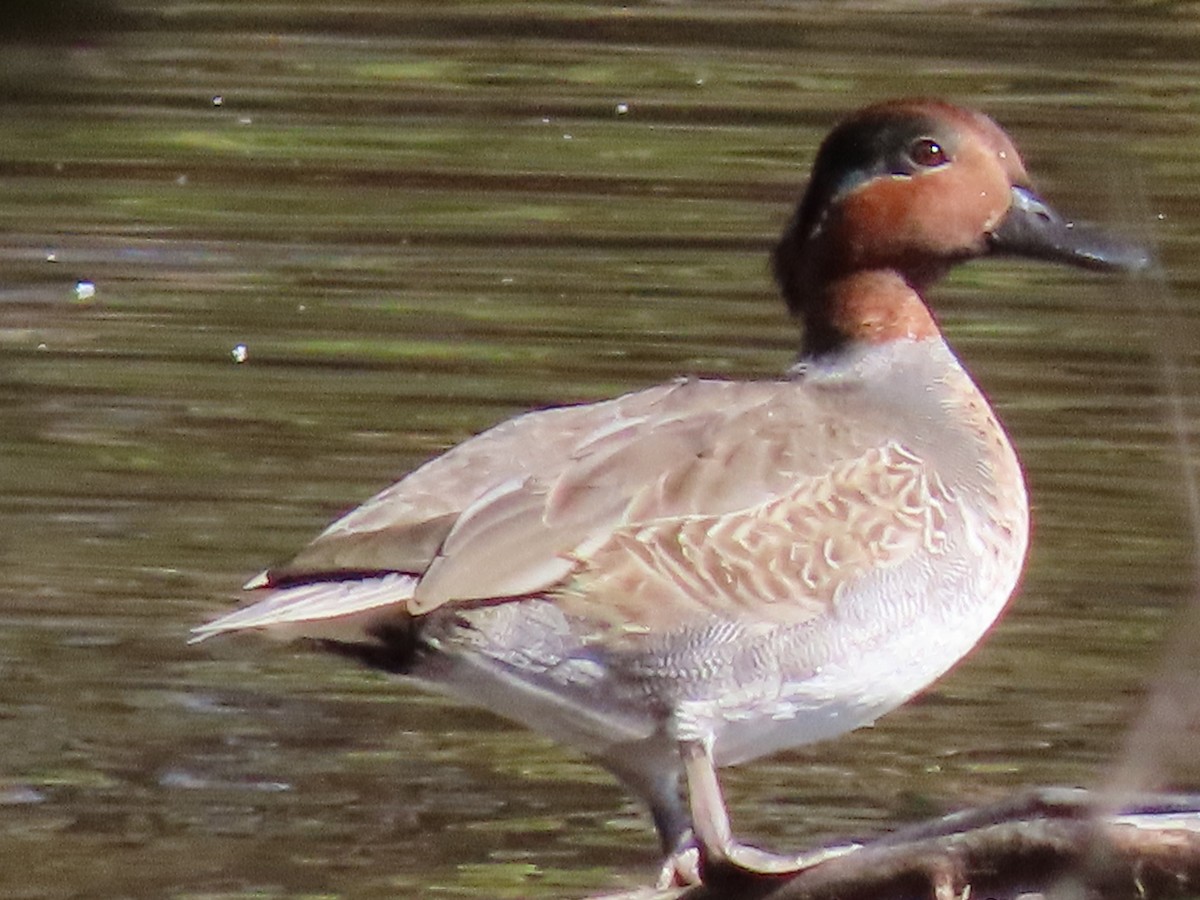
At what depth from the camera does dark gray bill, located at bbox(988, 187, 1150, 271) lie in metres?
5.20

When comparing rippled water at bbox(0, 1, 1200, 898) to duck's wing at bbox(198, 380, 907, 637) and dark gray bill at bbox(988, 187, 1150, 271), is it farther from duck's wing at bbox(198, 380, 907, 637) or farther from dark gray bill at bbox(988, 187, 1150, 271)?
duck's wing at bbox(198, 380, 907, 637)

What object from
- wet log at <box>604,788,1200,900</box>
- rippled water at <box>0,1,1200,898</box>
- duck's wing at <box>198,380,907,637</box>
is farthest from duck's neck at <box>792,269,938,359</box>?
wet log at <box>604,788,1200,900</box>

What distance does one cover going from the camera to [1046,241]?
5203 millimetres

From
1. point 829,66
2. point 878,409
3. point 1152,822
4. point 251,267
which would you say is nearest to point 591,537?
point 878,409

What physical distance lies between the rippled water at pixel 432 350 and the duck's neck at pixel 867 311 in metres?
0.48

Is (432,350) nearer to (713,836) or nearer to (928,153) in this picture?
(928,153)

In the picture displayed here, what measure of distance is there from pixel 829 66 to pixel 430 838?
751 centimetres

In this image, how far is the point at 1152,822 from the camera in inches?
138

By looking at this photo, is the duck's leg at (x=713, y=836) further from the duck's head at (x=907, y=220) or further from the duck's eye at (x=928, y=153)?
the duck's eye at (x=928, y=153)

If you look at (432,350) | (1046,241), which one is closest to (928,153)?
(1046,241)

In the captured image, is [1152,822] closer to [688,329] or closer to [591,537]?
[591,537]

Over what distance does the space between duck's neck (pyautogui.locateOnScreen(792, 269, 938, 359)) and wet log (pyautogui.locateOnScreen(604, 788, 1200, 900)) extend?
152 centimetres

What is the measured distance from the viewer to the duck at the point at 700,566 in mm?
4266

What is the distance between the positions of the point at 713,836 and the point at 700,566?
433 millimetres
